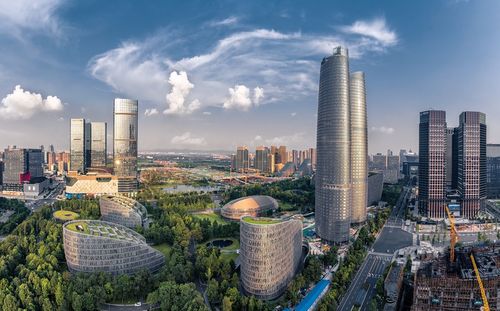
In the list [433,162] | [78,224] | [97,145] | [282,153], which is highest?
[97,145]

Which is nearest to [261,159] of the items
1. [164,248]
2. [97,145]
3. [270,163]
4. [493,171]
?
[270,163]

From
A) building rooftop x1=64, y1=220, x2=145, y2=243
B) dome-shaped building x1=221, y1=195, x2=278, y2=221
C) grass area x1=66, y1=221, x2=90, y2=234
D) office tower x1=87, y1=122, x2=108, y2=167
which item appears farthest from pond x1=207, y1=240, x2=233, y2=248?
office tower x1=87, y1=122, x2=108, y2=167

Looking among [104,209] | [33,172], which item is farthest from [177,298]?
[33,172]

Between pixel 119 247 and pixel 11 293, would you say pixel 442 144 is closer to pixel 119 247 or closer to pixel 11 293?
pixel 119 247

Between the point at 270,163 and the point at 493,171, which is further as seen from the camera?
the point at 270,163

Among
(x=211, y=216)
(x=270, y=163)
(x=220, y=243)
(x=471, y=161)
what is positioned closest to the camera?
(x=220, y=243)

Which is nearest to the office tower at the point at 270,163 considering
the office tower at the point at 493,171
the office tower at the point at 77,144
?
the office tower at the point at 77,144

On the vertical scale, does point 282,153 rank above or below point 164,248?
above

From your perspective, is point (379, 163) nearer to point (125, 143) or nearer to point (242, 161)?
point (242, 161)
